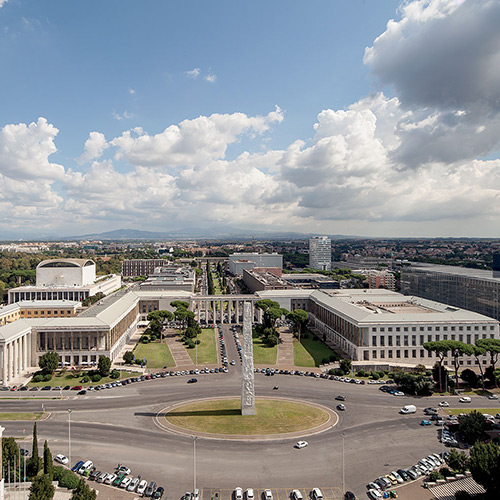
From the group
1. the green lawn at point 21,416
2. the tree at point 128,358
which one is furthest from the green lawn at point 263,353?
the green lawn at point 21,416

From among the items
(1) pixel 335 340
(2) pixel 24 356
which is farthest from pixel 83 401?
(1) pixel 335 340

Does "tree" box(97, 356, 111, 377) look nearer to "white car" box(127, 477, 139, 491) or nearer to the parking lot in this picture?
"white car" box(127, 477, 139, 491)

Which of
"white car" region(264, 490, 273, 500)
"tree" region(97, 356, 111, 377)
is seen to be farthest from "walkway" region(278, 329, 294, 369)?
"white car" region(264, 490, 273, 500)

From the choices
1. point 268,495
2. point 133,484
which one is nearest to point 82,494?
point 133,484

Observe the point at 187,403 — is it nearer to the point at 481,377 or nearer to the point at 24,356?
the point at 24,356

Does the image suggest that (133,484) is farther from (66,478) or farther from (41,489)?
(41,489)

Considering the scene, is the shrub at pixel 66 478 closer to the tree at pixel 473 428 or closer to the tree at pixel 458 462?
the tree at pixel 458 462

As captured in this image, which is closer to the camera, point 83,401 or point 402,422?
point 402,422
